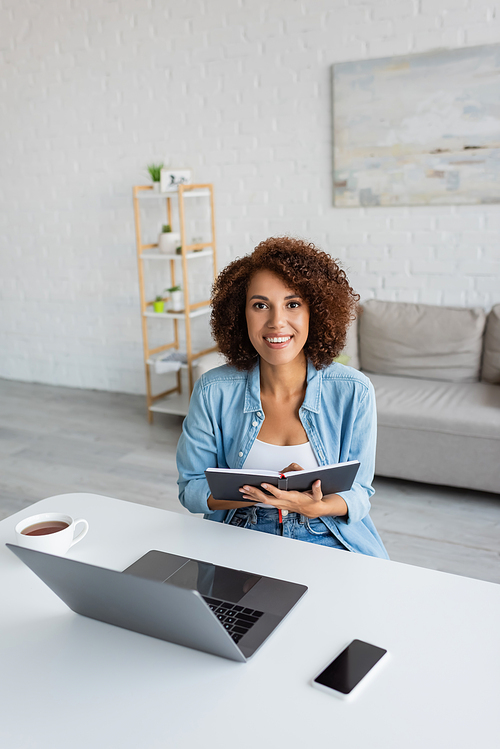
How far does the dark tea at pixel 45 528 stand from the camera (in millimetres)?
1180

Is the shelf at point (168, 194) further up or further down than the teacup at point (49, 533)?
further up

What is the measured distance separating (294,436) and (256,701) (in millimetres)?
701

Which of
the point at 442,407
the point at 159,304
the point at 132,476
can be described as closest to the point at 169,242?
the point at 159,304

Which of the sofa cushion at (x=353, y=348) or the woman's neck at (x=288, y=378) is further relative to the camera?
the sofa cushion at (x=353, y=348)

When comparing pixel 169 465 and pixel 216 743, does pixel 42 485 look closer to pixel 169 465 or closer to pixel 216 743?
pixel 169 465

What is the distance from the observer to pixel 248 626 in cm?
94

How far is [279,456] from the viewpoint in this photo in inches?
56.1

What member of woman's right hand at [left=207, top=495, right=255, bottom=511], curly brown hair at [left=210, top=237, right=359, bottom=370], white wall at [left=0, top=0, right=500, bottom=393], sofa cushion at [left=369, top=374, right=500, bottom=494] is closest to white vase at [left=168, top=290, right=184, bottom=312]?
white wall at [left=0, top=0, right=500, bottom=393]

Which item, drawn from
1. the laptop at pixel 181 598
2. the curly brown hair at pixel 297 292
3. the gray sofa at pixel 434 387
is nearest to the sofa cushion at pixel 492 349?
the gray sofa at pixel 434 387

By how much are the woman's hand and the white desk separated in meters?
0.13

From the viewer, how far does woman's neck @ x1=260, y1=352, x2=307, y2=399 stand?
57.8 inches

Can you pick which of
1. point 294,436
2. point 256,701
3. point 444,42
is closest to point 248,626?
point 256,701

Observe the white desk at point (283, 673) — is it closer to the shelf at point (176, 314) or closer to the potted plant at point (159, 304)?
the shelf at point (176, 314)

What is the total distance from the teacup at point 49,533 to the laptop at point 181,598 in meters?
0.13
